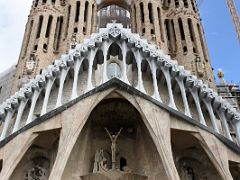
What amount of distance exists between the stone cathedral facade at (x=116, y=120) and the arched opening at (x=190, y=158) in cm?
3

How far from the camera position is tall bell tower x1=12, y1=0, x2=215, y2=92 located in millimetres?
15250

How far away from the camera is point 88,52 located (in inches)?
508

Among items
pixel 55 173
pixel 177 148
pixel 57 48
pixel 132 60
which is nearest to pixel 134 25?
pixel 57 48

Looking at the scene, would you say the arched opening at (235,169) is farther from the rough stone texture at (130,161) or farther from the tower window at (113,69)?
the tower window at (113,69)

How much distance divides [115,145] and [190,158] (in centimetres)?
253

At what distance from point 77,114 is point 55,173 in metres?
2.01

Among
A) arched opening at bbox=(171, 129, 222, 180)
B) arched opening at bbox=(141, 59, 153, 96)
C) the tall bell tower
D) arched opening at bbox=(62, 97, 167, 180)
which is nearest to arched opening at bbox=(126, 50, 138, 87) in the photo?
arched opening at bbox=(141, 59, 153, 96)

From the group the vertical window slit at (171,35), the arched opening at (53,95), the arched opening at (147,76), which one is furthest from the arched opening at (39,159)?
the vertical window slit at (171,35)

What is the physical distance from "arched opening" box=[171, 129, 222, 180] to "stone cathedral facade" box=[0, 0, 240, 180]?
0.03 metres

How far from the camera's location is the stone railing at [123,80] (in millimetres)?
11844

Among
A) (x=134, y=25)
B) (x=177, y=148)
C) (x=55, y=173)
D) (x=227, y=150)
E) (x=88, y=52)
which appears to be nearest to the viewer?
(x=55, y=173)

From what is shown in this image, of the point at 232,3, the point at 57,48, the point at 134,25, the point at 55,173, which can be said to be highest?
the point at 232,3

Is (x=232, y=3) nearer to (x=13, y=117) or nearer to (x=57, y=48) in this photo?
(x=57, y=48)

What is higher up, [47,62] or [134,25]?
[134,25]
